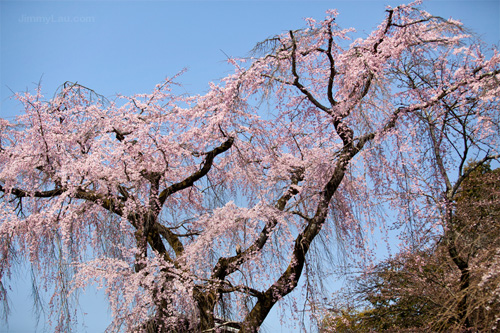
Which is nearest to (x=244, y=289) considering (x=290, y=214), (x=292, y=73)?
(x=290, y=214)

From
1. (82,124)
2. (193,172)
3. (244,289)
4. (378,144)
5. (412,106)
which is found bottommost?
(244,289)

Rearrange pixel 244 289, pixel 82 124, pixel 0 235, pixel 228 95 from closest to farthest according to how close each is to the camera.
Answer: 1. pixel 244 289
2. pixel 228 95
3. pixel 0 235
4. pixel 82 124

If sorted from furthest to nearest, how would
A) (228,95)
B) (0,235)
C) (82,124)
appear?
1. (82,124)
2. (0,235)
3. (228,95)

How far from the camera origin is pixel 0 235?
577 centimetres

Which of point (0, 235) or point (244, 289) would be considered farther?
point (0, 235)

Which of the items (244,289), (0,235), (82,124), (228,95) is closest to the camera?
(244,289)

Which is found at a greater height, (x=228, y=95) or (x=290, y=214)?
(x=228, y=95)

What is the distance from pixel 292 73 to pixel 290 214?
5.63 ft

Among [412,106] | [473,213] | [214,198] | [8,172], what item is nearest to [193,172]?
[214,198]

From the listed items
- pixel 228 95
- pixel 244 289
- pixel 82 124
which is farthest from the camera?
pixel 82 124

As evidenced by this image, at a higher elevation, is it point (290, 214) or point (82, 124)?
point (82, 124)

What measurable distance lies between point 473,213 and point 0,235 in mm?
5924

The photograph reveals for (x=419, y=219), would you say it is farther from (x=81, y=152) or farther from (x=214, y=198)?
(x=81, y=152)

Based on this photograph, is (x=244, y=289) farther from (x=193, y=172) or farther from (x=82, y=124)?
(x=82, y=124)
